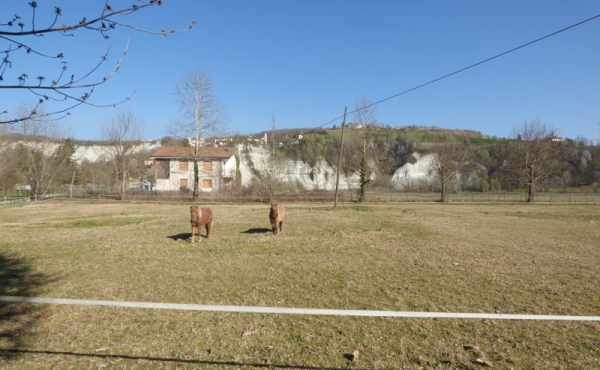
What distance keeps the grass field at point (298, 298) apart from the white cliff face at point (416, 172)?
71.8 m

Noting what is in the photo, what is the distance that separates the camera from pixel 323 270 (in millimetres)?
7547

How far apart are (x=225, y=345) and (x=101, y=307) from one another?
254cm

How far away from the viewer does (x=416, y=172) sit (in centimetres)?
8450

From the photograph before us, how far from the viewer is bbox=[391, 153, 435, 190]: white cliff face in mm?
81131

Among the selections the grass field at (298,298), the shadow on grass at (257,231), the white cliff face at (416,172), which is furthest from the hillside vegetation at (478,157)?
the grass field at (298,298)

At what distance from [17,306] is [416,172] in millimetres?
86243

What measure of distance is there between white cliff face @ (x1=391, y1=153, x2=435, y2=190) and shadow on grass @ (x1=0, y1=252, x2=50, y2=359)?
7742 cm

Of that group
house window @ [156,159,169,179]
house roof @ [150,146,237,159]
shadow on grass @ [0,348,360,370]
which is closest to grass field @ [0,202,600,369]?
shadow on grass @ [0,348,360,370]

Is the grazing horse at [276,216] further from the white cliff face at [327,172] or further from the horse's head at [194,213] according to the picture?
the white cliff face at [327,172]

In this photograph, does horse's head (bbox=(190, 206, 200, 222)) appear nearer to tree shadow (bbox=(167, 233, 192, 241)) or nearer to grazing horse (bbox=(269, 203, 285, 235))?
tree shadow (bbox=(167, 233, 192, 241))

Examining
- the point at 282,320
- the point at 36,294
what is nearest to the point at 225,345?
the point at 282,320

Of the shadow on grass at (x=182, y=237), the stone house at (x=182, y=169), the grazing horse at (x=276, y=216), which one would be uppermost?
the stone house at (x=182, y=169)

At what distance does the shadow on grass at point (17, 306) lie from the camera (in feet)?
14.0

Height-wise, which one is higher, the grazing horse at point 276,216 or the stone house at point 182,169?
the stone house at point 182,169
